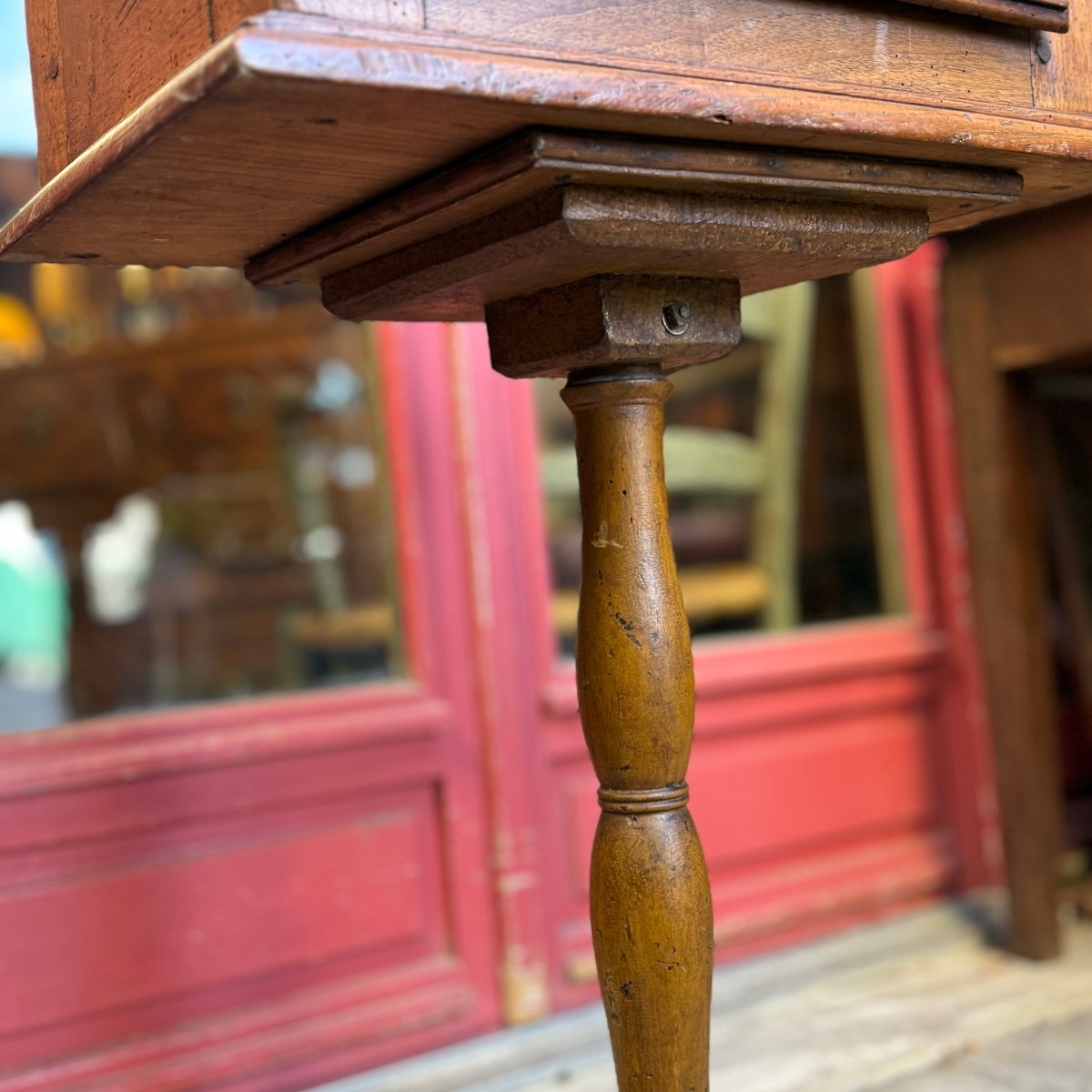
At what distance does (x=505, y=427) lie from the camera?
180 cm

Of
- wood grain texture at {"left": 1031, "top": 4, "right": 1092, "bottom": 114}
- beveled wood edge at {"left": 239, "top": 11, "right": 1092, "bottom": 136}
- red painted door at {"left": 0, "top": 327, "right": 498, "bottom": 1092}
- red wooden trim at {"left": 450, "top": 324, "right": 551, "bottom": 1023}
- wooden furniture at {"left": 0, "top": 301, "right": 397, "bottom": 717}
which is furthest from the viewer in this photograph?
wooden furniture at {"left": 0, "top": 301, "right": 397, "bottom": 717}

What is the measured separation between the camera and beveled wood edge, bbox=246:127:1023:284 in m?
0.68

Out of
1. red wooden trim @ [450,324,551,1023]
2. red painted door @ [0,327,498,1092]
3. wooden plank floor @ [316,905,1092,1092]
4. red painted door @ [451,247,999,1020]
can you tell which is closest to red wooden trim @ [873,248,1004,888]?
red painted door @ [451,247,999,1020]

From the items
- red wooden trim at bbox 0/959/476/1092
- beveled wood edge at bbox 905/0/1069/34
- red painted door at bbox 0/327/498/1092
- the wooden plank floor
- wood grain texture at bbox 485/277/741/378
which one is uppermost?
beveled wood edge at bbox 905/0/1069/34

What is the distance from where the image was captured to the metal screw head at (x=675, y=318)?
853mm

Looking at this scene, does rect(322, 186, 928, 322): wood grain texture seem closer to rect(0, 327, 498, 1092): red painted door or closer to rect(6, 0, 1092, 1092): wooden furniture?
rect(6, 0, 1092, 1092): wooden furniture

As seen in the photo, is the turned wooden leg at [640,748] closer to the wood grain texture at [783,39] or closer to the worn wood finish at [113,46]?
the wood grain texture at [783,39]

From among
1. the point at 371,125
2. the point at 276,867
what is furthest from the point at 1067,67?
the point at 276,867

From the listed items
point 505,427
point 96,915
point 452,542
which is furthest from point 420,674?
point 96,915

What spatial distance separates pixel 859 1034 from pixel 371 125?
1395 mm

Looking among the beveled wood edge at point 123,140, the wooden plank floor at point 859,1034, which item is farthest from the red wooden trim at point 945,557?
the beveled wood edge at point 123,140

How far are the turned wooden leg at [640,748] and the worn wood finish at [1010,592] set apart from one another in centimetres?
109

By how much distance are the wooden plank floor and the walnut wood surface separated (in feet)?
3.58

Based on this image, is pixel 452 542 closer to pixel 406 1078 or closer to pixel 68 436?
pixel 406 1078
